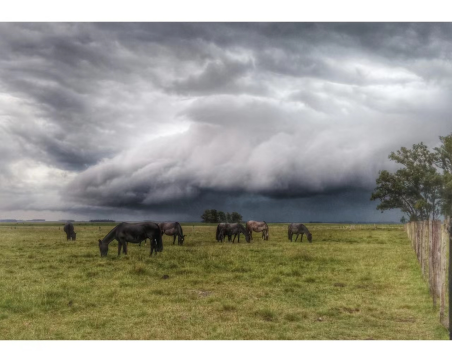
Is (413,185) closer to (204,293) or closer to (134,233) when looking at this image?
(204,293)

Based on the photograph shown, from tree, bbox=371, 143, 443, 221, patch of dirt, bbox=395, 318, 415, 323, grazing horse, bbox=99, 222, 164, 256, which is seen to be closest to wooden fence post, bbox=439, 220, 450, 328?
patch of dirt, bbox=395, 318, 415, 323

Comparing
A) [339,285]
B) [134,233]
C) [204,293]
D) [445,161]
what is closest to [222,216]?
[204,293]

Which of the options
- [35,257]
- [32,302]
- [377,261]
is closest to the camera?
[32,302]

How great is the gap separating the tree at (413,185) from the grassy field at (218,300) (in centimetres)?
207

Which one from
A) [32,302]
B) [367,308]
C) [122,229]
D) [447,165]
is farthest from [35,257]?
[447,165]

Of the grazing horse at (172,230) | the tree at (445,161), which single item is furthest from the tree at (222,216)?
the grazing horse at (172,230)

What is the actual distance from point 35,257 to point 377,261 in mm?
13937

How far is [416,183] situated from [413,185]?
18 cm

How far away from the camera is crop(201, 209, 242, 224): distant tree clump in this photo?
37.7ft

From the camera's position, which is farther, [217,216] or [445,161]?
[217,216]

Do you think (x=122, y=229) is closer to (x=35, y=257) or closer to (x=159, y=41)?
(x=35, y=257)

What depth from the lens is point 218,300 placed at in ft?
29.1
